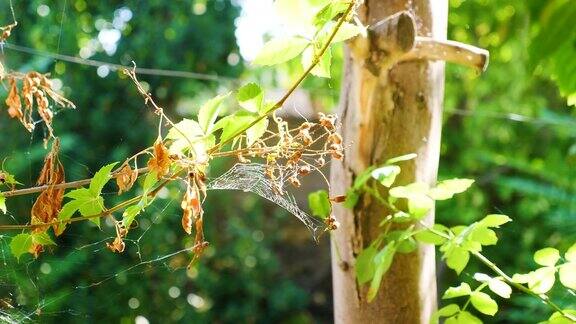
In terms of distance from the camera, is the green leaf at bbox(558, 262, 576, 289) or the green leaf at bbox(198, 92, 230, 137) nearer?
the green leaf at bbox(198, 92, 230, 137)

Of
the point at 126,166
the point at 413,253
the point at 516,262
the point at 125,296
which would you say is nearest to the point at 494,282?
the point at 413,253

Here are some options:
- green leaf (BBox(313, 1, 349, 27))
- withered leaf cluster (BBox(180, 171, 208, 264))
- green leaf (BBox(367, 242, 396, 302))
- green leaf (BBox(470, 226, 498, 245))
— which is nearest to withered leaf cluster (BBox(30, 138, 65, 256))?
withered leaf cluster (BBox(180, 171, 208, 264))

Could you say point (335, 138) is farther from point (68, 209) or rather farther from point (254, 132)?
point (68, 209)

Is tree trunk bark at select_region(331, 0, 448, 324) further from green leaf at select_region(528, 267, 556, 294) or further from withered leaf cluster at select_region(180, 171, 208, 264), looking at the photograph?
withered leaf cluster at select_region(180, 171, 208, 264)

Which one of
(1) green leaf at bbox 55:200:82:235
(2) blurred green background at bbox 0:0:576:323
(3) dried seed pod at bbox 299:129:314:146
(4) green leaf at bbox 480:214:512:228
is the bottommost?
(2) blurred green background at bbox 0:0:576:323

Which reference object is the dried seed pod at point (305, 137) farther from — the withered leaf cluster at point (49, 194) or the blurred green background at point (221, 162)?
the blurred green background at point (221, 162)

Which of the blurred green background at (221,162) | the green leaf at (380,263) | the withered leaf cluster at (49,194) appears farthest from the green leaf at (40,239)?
the blurred green background at (221,162)

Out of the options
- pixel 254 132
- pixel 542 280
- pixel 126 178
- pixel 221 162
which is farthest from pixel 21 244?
pixel 221 162

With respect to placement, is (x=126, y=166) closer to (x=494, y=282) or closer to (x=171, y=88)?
(x=494, y=282)
